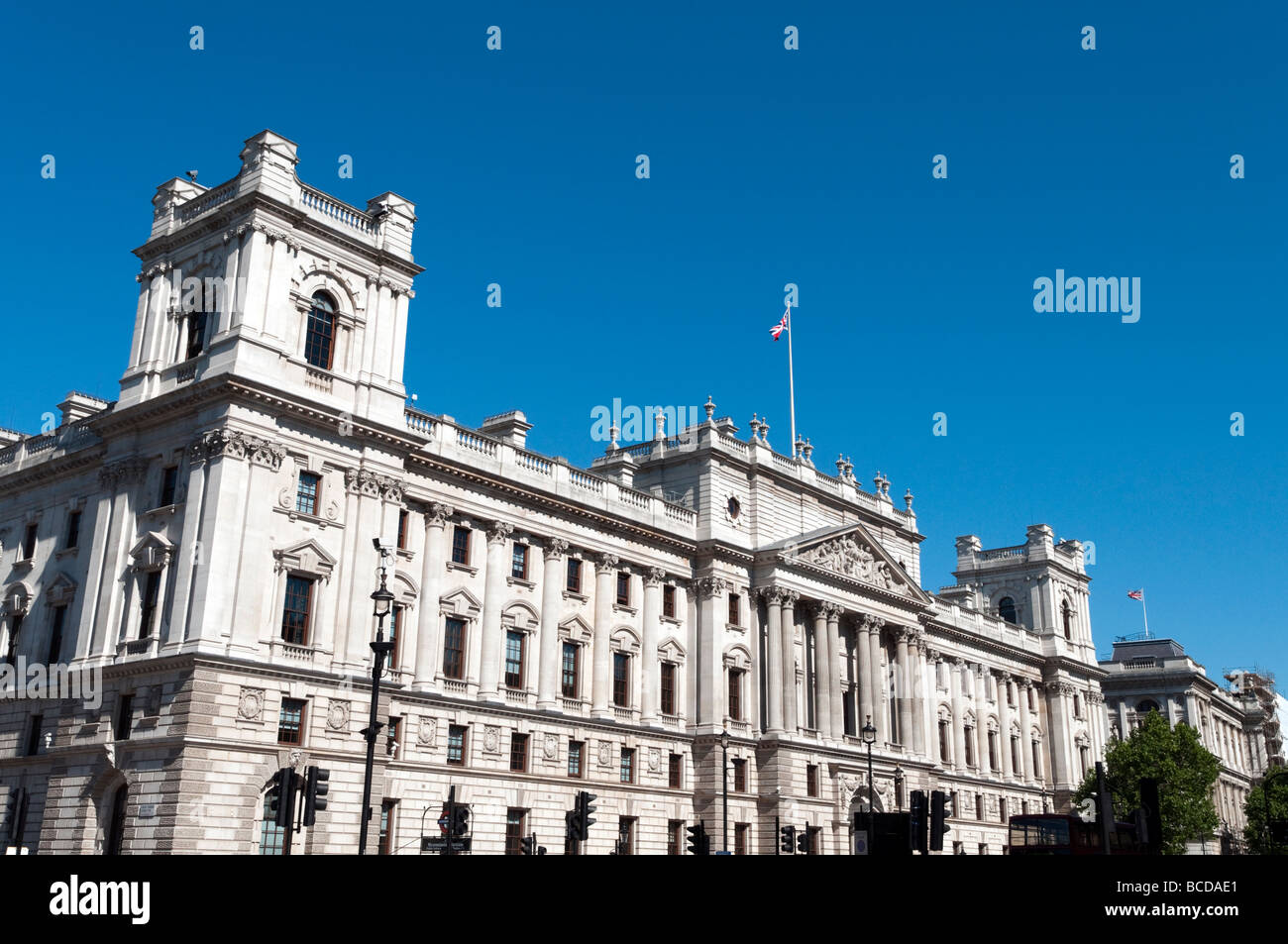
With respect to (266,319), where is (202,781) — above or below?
below

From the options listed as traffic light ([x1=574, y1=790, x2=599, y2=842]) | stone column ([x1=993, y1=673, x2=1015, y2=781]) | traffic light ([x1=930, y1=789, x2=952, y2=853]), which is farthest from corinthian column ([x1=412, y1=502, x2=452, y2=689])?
stone column ([x1=993, y1=673, x2=1015, y2=781])

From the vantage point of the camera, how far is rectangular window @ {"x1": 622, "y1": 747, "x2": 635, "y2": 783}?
53062 millimetres

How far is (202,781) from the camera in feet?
119

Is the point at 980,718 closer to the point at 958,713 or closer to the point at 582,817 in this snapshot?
the point at 958,713

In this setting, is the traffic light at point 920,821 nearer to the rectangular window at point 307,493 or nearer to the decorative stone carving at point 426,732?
the decorative stone carving at point 426,732

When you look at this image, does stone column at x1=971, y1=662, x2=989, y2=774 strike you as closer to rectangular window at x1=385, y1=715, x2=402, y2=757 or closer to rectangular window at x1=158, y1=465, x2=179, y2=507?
rectangular window at x1=385, y1=715, x2=402, y2=757

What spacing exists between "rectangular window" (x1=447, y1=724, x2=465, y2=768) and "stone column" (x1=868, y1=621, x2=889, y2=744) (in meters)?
27.3

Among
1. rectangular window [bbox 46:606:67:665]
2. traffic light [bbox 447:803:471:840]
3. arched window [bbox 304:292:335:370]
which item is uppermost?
arched window [bbox 304:292:335:370]

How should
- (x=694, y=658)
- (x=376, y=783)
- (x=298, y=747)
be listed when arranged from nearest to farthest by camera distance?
(x=298, y=747) → (x=376, y=783) → (x=694, y=658)

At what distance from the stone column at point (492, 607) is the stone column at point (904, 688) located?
1165 inches
